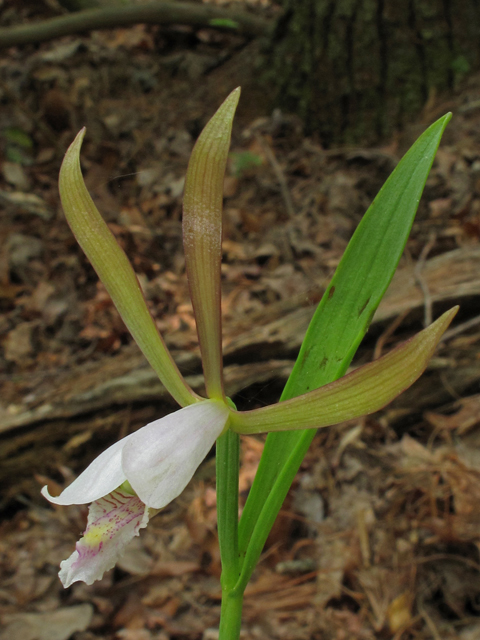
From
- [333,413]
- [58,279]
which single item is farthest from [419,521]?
[58,279]

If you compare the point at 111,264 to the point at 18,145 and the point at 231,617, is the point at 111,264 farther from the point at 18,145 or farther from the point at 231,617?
the point at 18,145

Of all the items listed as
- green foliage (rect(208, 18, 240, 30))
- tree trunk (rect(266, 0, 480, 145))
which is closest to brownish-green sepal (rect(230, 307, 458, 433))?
tree trunk (rect(266, 0, 480, 145))

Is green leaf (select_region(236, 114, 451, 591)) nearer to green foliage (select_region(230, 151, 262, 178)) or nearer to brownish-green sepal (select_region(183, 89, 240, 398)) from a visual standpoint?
brownish-green sepal (select_region(183, 89, 240, 398))

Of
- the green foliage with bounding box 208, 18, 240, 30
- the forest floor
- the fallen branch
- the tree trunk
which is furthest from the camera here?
the green foliage with bounding box 208, 18, 240, 30

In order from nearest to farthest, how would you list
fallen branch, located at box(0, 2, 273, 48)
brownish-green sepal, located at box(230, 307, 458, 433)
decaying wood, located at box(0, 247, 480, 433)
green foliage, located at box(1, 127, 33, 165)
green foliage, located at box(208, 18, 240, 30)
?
brownish-green sepal, located at box(230, 307, 458, 433) < decaying wood, located at box(0, 247, 480, 433) < green foliage, located at box(1, 127, 33, 165) < fallen branch, located at box(0, 2, 273, 48) < green foliage, located at box(208, 18, 240, 30)

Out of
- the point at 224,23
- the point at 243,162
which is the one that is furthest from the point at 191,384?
the point at 224,23
